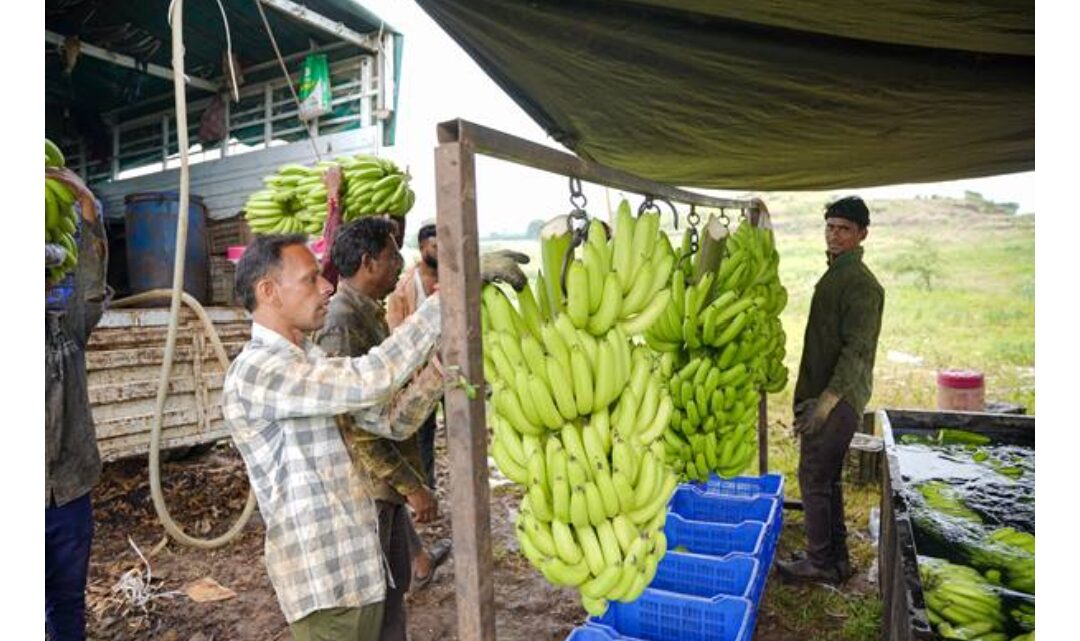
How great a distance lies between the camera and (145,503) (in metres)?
5.89

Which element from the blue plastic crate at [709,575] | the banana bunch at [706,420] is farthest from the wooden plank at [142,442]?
the banana bunch at [706,420]

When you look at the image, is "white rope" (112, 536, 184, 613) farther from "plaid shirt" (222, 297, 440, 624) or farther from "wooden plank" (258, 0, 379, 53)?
"wooden plank" (258, 0, 379, 53)

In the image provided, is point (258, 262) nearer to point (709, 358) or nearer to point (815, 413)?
point (709, 358)

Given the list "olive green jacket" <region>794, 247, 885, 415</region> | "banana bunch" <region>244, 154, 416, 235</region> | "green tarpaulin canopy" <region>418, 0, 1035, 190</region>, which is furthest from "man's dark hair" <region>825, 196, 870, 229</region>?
"banana bunch" <region>244, 154, 416, 235</region>

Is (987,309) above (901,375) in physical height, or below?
above

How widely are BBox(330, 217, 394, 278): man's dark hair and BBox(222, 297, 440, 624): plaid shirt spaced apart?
0.91m

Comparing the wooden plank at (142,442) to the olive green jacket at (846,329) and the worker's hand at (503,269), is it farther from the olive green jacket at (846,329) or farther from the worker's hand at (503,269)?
the olive green jacket at (846,329)

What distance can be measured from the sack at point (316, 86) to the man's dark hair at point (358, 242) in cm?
555

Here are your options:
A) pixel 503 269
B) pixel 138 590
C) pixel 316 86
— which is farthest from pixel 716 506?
pixel 316 86

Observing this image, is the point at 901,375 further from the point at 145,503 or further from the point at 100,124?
the point at 100,124

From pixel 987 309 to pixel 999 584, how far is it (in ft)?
40.6

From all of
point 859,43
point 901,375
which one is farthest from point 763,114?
point 901,375

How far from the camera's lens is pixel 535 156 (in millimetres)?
1583

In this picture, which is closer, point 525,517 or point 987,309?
point 525,517
